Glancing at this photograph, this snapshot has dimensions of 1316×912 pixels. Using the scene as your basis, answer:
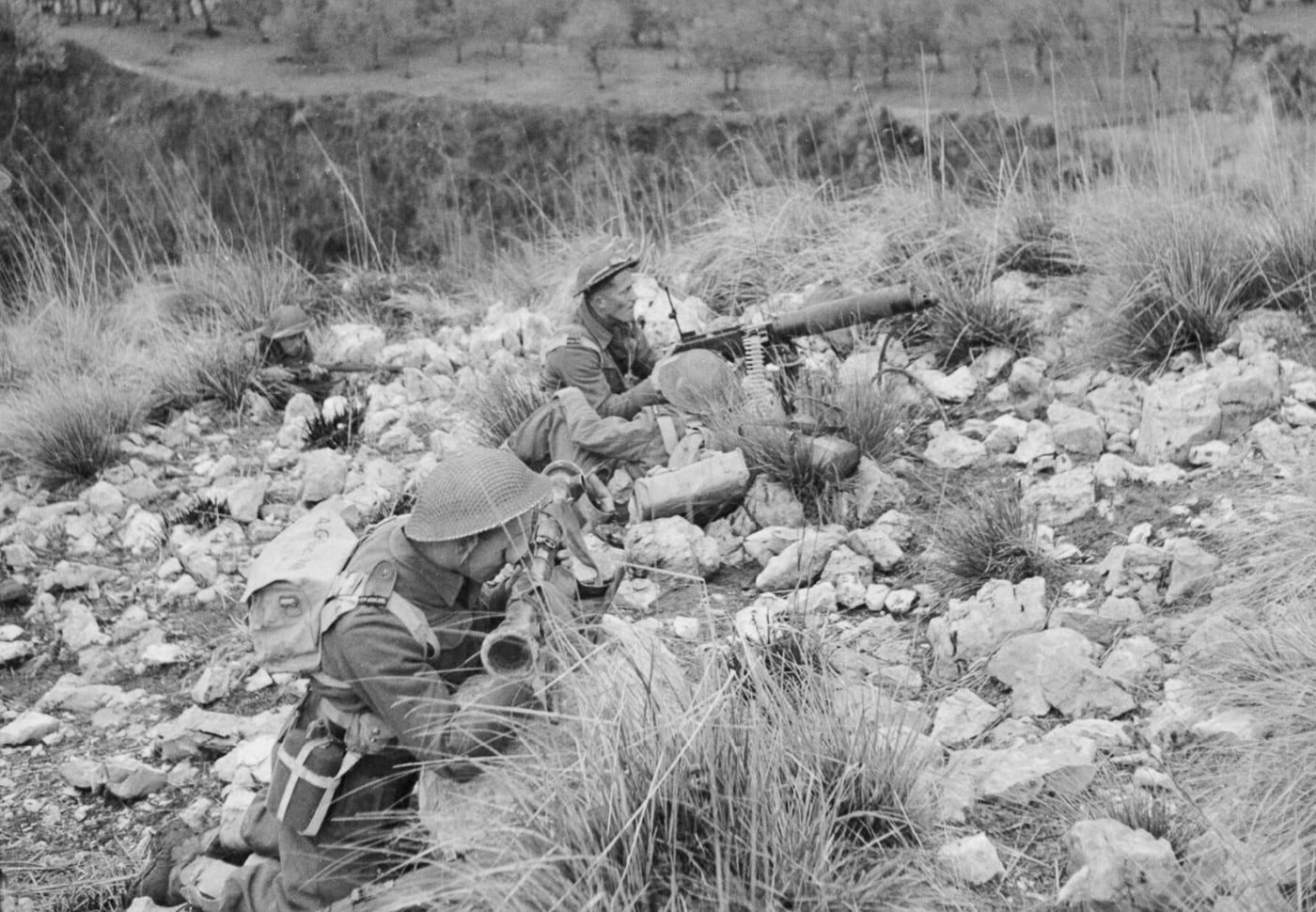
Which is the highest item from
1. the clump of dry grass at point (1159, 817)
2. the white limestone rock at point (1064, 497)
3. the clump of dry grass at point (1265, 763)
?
the clump of dry grass at point (1265, 763)

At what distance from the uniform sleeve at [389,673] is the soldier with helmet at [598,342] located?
2902mm

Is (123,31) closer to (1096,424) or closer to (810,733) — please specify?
(1096,424)

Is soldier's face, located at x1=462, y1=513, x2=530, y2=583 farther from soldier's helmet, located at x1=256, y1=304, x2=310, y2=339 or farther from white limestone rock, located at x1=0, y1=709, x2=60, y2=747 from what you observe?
soldier's helmet, located at x1=256, y1=304, x2=310, y2=339

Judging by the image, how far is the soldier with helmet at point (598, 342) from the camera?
6242 millimetres

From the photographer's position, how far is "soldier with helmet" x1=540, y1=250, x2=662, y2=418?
624 centimetres

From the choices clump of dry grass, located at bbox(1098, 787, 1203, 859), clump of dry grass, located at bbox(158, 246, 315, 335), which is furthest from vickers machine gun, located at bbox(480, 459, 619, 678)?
clump of dry grass, located at bbox(158, 246, 315, 335)

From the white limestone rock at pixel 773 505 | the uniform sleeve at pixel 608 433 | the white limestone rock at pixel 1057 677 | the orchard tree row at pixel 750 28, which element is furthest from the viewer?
the orchard tree row at pixel 750 28

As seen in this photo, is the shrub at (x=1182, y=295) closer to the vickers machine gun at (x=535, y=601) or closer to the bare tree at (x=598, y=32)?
the vickers machine gun at (x=535, y=601)

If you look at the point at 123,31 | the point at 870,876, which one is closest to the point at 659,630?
the point at 870,876

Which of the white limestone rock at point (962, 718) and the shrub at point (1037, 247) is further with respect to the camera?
the shrub at point (1037, 247)

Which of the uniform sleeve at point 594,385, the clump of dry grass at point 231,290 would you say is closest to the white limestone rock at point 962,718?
the uniform sleeve at point 594,385

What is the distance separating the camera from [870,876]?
2.97 metres

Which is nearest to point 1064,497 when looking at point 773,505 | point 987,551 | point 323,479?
point 987,551

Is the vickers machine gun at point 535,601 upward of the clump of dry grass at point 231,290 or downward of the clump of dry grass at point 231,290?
upward
